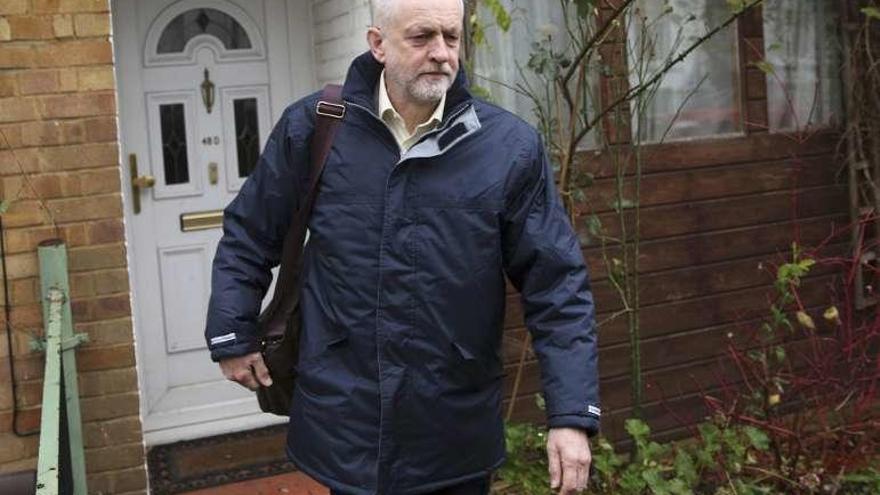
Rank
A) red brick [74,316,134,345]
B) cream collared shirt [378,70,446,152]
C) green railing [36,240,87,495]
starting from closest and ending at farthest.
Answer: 1. cream collared shirt [378,70,446,152]
2. green railing [36,240,87,495]
3. red brick [74,316,134,345]

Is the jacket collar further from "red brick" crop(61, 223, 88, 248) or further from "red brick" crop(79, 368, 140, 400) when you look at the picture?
"red brick" crop(79, 368, 140, 400)

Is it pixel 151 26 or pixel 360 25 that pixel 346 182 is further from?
pixel 151 26

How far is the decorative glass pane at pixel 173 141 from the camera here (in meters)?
5.70

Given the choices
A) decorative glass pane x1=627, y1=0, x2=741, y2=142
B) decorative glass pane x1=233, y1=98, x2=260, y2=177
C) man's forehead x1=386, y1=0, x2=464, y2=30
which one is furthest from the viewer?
decorative glass pane x1=627, y1=0, x2=741, y2=142

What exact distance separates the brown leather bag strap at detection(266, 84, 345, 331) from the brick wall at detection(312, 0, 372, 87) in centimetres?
212

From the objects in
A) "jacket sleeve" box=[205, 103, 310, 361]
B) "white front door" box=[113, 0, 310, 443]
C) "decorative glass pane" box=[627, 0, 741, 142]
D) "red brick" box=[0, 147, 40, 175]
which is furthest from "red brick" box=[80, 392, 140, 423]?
"decorative glass pane" box=[627, 0, 741, 142]

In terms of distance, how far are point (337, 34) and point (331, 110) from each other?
260 centimetres

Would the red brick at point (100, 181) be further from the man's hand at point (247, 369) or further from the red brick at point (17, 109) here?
the man's hand at point (247, 369)

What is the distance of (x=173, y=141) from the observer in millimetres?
5723

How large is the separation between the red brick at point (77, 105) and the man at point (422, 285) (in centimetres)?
158

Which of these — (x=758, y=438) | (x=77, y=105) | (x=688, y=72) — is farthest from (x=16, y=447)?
(x=688, y=72)

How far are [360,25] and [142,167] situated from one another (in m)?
1.31

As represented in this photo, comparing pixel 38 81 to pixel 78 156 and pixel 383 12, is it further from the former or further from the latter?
pixel 383 12

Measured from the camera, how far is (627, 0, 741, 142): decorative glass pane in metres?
5.98
